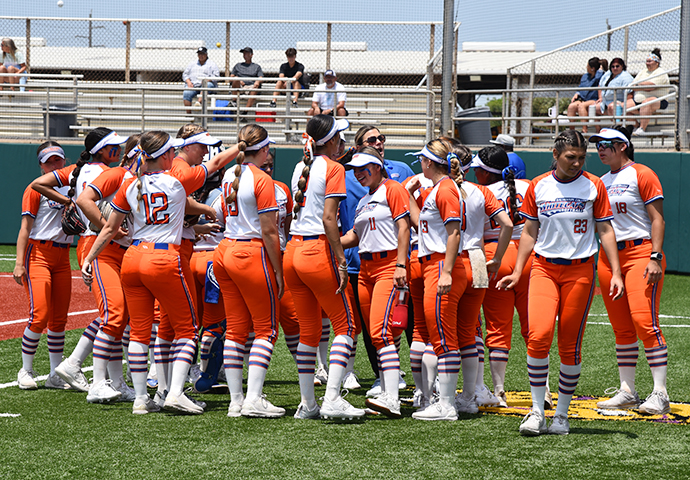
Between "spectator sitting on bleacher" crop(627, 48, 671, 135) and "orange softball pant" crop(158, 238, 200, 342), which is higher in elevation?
"spectator sitting on bleacher" crop(627, 48, 671, 135)

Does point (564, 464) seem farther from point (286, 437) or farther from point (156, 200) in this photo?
point (156, 200)

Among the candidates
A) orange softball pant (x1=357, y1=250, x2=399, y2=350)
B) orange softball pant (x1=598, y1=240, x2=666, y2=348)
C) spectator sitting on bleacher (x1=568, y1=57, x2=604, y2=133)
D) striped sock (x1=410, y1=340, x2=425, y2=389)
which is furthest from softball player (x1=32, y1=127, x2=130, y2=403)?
spectator sitting on bleacher (x1=568, y1=57, x2=604, y2=133)

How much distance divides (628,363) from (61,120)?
15.7m

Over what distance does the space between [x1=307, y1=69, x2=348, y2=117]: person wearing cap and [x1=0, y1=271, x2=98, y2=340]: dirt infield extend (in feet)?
21.1

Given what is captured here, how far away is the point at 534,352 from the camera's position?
5051 millimetres

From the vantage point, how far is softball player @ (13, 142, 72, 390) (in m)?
6.70

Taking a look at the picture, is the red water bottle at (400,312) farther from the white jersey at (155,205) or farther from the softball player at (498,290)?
the white jersey at (155,205)

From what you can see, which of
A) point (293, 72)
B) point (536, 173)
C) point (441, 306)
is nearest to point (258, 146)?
point (441, 306)

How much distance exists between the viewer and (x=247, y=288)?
18.2ft

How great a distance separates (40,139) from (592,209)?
15.4m

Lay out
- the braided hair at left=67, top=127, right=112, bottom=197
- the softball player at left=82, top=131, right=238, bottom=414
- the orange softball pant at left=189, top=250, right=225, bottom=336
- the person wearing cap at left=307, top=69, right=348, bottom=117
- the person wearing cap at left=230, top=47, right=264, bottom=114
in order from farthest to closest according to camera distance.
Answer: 1. the person wearing cap at left=230, top=47, right=264, bottom=114
2. the person wearing cap at left=307, top=69, right=348, bottom=117
3. the orange softball pant at left=189, top=250, right=225, bottom=336
4. the braided hair at left=67, top=127, right=112, bottom=197
5. the softball player at left=82, top=131, right=238, bottom=414

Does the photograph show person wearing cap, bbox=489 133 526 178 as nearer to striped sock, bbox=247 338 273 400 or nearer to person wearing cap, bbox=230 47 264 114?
striped sock, bbox=247 338 273 400

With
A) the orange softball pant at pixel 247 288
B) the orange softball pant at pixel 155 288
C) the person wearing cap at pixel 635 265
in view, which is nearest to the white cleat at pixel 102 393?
the orange softball pant at pixel 155 288

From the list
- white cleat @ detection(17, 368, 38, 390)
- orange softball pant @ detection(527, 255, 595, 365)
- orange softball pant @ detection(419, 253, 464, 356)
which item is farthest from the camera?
white cleat @ detection(17, 368, 38, 390)
